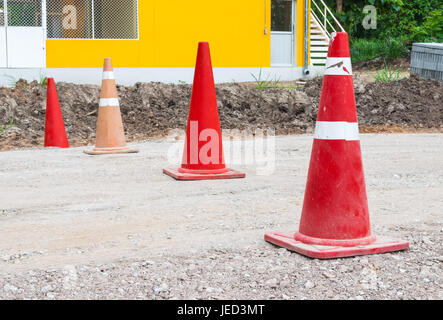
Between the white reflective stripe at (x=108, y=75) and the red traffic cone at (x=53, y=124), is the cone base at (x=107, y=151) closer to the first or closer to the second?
the white reflective stripe at (x=108, y=75)

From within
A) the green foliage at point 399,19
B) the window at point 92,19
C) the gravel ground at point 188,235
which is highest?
the green foliage at point 399,19

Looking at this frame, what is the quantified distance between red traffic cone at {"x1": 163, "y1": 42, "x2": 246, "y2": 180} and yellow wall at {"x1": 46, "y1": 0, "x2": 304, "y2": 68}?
999 cm

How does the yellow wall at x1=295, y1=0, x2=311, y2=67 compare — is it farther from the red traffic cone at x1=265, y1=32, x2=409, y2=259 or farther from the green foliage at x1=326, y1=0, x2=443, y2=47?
→ the red traffic cone at x1=265, y1=32, x2=409, y2=259

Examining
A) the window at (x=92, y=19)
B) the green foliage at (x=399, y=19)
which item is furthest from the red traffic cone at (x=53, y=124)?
the green foliage at (x=399, y=19)

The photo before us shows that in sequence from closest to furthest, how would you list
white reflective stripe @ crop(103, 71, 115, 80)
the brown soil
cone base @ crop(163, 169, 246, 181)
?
cone base @ crop(163, 169, 246, 181) → white reflective stripe @ crop(103, 71, 115, 80) → the brown soil

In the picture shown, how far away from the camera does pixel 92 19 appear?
15.7 metres

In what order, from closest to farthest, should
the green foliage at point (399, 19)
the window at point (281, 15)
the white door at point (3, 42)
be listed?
the white door at point (3, 42), the window at point (281, 15), the green foliage at point (399, 19)

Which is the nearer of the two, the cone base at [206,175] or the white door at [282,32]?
the cone base at [206,175]

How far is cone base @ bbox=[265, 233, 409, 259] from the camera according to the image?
11.0ft

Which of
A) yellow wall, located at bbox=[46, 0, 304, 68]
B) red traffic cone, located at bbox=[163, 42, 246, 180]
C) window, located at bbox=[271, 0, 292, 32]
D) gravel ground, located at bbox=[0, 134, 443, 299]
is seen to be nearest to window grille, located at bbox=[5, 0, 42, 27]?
yellow wall, located at bbox=[46, 0, 304, 68]

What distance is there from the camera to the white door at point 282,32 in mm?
19016

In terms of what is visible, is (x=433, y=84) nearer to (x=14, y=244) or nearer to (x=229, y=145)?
(x=229, y=145)

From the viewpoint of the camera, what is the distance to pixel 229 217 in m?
4.41

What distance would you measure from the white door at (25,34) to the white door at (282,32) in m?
6.84
